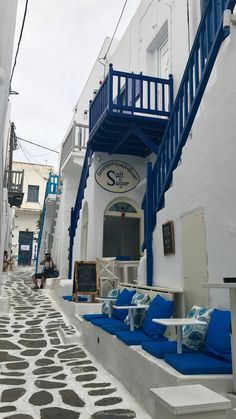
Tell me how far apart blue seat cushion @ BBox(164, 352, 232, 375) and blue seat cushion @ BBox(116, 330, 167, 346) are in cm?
81

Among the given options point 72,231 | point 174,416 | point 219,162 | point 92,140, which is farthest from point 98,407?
point 72,231

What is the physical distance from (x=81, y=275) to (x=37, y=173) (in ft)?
78.7

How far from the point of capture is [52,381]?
3.95 metres

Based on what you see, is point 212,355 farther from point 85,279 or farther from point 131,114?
point 131,114

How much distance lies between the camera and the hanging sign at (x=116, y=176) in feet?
28.8

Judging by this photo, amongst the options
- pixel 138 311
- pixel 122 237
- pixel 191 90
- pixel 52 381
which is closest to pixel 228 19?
pixel 191 90

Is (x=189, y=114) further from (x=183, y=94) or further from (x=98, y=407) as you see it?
(x=98, y=407)

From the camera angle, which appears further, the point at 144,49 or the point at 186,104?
the point at 144,49

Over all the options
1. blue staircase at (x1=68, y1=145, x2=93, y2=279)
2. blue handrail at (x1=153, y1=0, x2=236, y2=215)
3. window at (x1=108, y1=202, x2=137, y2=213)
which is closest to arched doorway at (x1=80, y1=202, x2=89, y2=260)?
blue staircase at (x1=68, y1=145, x2=93, y2=279)

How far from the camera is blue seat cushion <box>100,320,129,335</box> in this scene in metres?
4.37

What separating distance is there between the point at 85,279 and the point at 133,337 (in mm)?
3768

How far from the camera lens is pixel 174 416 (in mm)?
1789

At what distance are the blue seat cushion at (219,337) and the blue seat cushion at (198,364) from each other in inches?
2.4

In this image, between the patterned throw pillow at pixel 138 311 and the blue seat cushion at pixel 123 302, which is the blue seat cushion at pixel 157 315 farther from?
the blue seat cushion at pixel 123 302
